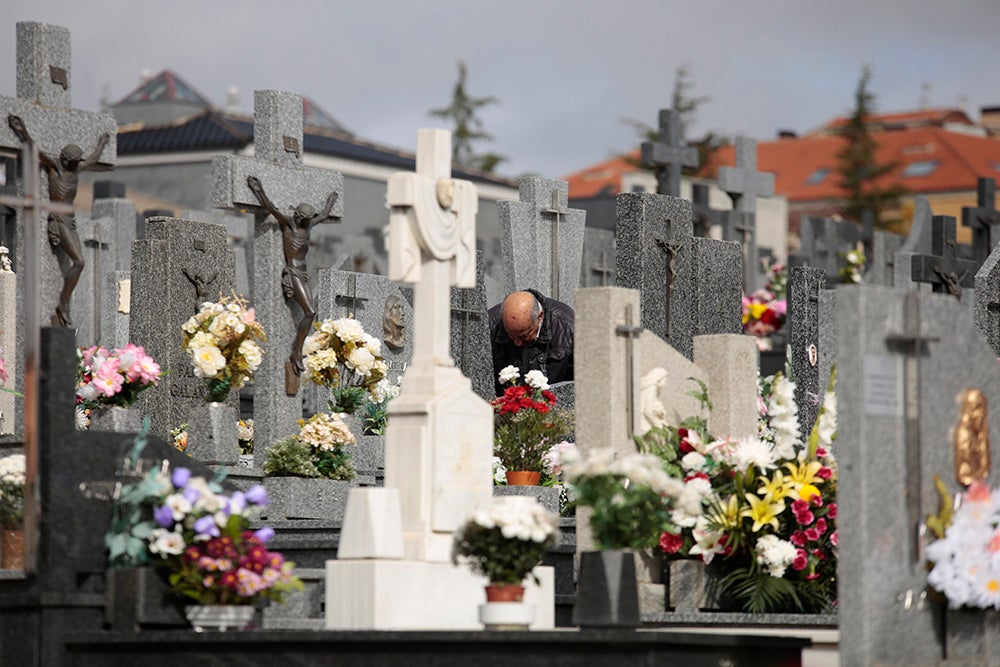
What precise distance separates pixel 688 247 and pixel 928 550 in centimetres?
712

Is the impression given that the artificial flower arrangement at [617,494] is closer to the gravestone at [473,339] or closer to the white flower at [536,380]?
the white flower at [536,380]

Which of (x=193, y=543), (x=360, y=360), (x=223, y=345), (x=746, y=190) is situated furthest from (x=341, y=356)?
(x=746, y=190)

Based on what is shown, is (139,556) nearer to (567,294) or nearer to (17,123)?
(17,123)

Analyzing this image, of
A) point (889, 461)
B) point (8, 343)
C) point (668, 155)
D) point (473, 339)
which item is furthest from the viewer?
point (668, 155)

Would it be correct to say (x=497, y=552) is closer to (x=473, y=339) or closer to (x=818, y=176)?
(x=473, y=339)

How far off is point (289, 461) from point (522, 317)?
3.20 m

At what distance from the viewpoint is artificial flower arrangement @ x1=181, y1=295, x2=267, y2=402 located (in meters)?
11.7

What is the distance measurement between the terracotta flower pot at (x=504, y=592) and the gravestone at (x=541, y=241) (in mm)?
8313

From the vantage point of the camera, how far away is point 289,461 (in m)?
11.3

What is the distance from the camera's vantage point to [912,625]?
7512mm

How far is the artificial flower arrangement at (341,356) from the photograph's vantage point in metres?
12.2

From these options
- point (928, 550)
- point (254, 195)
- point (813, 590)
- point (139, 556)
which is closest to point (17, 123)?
point (254, 195)

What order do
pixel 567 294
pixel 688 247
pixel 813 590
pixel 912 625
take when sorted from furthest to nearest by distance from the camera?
pixel 567 294 < pixel 688 247 < pixel 813 590 < pixel 912 625

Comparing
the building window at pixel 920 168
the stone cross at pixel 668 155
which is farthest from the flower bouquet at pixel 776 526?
the building window at pixel 920 168
